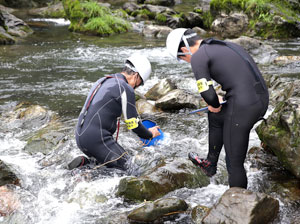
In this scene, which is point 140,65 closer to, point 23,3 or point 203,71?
point 203,71

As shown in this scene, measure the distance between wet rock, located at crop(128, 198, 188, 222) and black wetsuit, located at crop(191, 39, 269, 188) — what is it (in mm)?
757

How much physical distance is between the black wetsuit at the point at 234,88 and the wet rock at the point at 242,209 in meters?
0.37

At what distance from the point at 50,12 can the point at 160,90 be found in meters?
20.6

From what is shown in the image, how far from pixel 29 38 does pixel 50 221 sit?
1400 cm

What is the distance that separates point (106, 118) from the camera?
4.12 m

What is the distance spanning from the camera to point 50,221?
3.63m

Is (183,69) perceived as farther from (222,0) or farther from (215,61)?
(222,0)

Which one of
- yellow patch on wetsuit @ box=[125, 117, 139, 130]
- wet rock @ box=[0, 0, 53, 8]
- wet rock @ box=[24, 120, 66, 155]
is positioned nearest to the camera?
yellow patch on wetsuit @ box=[125, 117, 139, 130]

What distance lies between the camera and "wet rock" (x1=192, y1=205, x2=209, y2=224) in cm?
336

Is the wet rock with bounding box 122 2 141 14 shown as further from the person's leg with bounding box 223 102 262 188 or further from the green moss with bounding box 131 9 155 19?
the person's leg with bounding box 223 102 262 188

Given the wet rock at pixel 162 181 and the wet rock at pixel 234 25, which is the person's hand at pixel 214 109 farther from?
the wet rock at pixel 234 25

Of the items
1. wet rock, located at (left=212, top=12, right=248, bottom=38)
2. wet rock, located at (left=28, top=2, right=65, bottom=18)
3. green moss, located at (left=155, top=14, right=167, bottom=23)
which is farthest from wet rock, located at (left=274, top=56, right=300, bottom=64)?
wet rock, located at (left=28, top=2, right=65, bottom=18)

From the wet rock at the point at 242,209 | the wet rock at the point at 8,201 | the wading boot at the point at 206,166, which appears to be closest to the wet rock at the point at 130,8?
the wading boot at the point at 206,166

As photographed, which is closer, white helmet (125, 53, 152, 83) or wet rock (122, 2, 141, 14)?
white helmet (125, 53, 152, 83)
